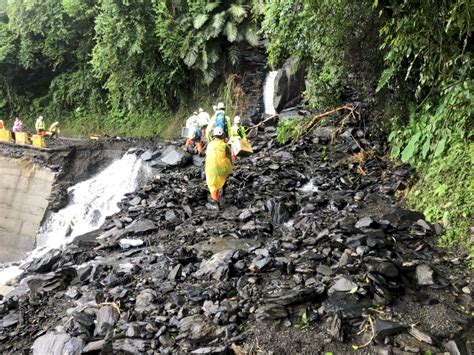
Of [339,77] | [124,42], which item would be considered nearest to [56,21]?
[124,42]

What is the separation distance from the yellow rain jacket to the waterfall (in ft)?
29.6

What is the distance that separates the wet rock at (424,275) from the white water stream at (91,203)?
9.72 metres

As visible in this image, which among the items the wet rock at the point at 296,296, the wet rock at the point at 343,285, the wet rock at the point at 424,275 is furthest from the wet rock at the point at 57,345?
the wet rock at the point at 424,275

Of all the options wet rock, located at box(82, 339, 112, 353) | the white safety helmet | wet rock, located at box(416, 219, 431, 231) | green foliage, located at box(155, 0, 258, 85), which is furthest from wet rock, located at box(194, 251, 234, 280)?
green foliage, located at box(155, 0, 258, 85)

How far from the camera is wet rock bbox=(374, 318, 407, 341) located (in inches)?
176

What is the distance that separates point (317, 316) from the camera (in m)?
4.96

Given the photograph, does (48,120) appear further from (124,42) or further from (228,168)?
(228,168)

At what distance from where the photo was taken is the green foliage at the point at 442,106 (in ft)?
20.1

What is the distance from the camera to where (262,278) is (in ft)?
19.8

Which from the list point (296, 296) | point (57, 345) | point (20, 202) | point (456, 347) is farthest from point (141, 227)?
point (20, 202)

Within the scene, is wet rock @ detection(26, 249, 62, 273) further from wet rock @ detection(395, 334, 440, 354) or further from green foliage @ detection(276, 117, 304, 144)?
green foliage @ detection(276, 117, 304, 144)

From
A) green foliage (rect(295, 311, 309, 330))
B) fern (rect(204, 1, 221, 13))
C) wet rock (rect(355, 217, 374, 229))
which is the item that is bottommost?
green foliage (rect(295, 311, 309, 330))

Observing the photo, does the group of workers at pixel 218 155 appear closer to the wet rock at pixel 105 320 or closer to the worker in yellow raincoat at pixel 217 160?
the worker in yellow raincoat at pixel 217 160

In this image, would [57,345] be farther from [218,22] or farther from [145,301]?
[218,22]
